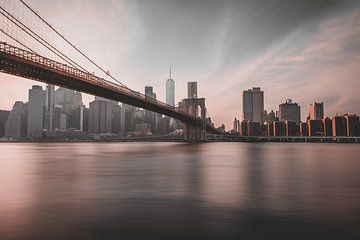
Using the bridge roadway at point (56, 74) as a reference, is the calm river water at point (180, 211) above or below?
below

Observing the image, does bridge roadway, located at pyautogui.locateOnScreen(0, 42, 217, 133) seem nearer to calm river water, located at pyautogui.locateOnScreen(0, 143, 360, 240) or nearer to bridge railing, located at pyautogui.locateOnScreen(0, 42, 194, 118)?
bridge railing, located at pyautogui.locateOnScreen(0, 42, 194, 118)

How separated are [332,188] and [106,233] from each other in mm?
9257

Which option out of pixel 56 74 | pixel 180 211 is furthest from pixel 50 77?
pixel 180 211

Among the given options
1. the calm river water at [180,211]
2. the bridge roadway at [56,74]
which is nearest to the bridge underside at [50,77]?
the bridge roadway at [56,74]

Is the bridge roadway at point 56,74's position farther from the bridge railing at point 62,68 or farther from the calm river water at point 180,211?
the calm river water at point 180,211

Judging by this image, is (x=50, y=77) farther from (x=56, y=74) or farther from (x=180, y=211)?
(x=180, y=211)

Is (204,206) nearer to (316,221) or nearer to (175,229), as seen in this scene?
(175,229)

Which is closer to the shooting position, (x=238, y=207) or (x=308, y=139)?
(x=238, y=207)

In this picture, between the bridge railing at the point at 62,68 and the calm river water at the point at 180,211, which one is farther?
the bridge railing at the point at 62,68

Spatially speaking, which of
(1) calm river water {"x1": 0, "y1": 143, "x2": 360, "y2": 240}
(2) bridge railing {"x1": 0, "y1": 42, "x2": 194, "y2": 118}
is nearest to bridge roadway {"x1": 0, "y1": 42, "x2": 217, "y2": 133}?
(2) bridge railing {"x1": 0, "y1": 42, "x2": 194, "y2": 118}

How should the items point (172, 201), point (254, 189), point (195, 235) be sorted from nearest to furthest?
point (195, 235) → point (172, 201) → point (254, 189)

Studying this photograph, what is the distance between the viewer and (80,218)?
21.8 ft

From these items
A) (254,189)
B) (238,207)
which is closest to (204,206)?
(238,207)

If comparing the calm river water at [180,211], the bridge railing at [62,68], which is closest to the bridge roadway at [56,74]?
the bridge railing at [62,68]
